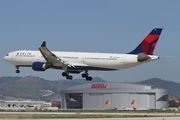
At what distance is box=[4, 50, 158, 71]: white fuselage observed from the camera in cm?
7806

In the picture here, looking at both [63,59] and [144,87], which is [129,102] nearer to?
[144,87]

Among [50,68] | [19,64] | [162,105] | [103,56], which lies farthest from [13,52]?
[162,105]

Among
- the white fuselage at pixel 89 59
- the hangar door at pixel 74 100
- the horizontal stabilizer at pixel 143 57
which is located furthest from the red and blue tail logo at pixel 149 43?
the hangar door at pixel 74 100

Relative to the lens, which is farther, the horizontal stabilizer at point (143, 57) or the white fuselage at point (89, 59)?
the white fuselage at point (89, 59)

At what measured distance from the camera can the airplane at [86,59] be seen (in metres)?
78.0

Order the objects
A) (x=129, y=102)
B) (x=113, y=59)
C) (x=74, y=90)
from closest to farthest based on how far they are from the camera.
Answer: (x=113, y=59) → (x=129, y=102) → (x=74, y=90)

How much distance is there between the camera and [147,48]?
261ft

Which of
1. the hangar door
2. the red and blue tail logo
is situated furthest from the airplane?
the hangar door

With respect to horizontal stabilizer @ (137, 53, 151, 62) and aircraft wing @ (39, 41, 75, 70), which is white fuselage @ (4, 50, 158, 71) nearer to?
horizontal stabilizer @ (137, 53, 151, 62)

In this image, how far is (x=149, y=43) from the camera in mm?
79875

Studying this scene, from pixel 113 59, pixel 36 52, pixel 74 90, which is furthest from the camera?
pixel 74 90

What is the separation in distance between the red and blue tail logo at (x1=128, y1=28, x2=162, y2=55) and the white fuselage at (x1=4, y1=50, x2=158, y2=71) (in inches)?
92.0

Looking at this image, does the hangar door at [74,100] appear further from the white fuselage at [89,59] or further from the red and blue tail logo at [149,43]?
the red and blue tail logo at [149,43]

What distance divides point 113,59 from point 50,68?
1357 centimetres
